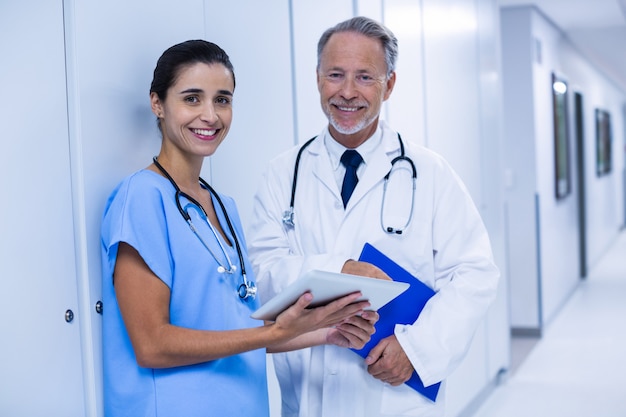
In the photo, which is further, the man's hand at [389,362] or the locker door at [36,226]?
the man's hand at [389,362]

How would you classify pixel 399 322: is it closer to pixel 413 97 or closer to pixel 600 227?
pixel 413 97

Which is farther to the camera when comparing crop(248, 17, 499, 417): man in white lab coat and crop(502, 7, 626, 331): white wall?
crop(502, 7, 626, 331): white wall

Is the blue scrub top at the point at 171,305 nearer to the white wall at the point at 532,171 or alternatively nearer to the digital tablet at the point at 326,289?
the digital tablet at the point at 326,289

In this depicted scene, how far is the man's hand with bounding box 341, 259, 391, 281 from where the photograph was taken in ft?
5.26

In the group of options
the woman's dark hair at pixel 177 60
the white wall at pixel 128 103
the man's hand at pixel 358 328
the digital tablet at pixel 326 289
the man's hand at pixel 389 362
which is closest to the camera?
the digital tablet at pixel 326 289

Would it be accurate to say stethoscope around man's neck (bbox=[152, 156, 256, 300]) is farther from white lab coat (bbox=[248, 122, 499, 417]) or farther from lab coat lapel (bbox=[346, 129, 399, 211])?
lab coat lapel (bbox=[346, 129, 399, 211])

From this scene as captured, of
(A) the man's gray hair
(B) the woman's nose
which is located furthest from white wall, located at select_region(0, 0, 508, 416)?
(A) the man's gray hair

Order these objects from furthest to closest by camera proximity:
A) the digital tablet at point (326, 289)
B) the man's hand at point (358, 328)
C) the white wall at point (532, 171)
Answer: the white wall at point (532, 171), the man's hand at point (358, 328), the digital tablet at point (326, 289)

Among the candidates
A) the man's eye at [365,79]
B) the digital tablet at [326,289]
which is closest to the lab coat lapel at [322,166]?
the man's eye at [365,79]

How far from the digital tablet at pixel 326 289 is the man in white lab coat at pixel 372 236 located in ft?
1.08

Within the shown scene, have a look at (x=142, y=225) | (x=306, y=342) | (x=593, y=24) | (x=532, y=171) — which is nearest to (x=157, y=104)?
(x=142, y=225)

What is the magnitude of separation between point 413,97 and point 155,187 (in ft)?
6.68

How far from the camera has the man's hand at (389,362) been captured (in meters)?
1.72

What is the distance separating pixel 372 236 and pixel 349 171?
196 millimetres
